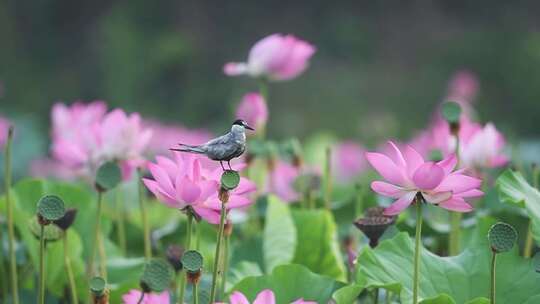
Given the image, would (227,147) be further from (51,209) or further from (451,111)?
(451,111)

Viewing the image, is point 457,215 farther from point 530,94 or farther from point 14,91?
point 14,91

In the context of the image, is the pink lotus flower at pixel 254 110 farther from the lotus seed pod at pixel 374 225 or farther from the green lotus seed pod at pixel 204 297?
the green lotus seed pod at pixel 204 297

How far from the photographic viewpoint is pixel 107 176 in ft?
3.31

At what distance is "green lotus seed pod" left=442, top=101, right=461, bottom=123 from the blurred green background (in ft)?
11.8

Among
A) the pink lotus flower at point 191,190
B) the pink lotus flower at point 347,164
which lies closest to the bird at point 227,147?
the pink lotus flower at point 191,190

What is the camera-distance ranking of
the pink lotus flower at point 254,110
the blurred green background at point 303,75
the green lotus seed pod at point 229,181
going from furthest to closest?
the blurred green background at point 303,75
the pink lotus flower at point 254,110
the green lotus seed pod at point 229,181

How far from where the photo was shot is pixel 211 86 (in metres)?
5.72

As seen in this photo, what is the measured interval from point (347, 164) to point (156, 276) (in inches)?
71.5

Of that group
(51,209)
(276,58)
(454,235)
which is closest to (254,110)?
(276,58)

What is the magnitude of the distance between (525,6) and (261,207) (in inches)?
189

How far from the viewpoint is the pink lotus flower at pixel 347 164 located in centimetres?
259

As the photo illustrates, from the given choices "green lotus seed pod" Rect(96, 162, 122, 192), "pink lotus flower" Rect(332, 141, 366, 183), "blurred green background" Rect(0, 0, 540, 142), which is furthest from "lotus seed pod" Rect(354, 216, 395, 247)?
"blurred green background" Rect(0, 0, 540, 142)

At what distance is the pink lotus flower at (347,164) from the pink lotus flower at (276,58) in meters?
1.17

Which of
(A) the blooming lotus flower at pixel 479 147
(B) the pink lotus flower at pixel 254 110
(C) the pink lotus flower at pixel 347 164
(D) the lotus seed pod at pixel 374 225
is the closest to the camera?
(D) the lotus seed pod at pixel 374 225
